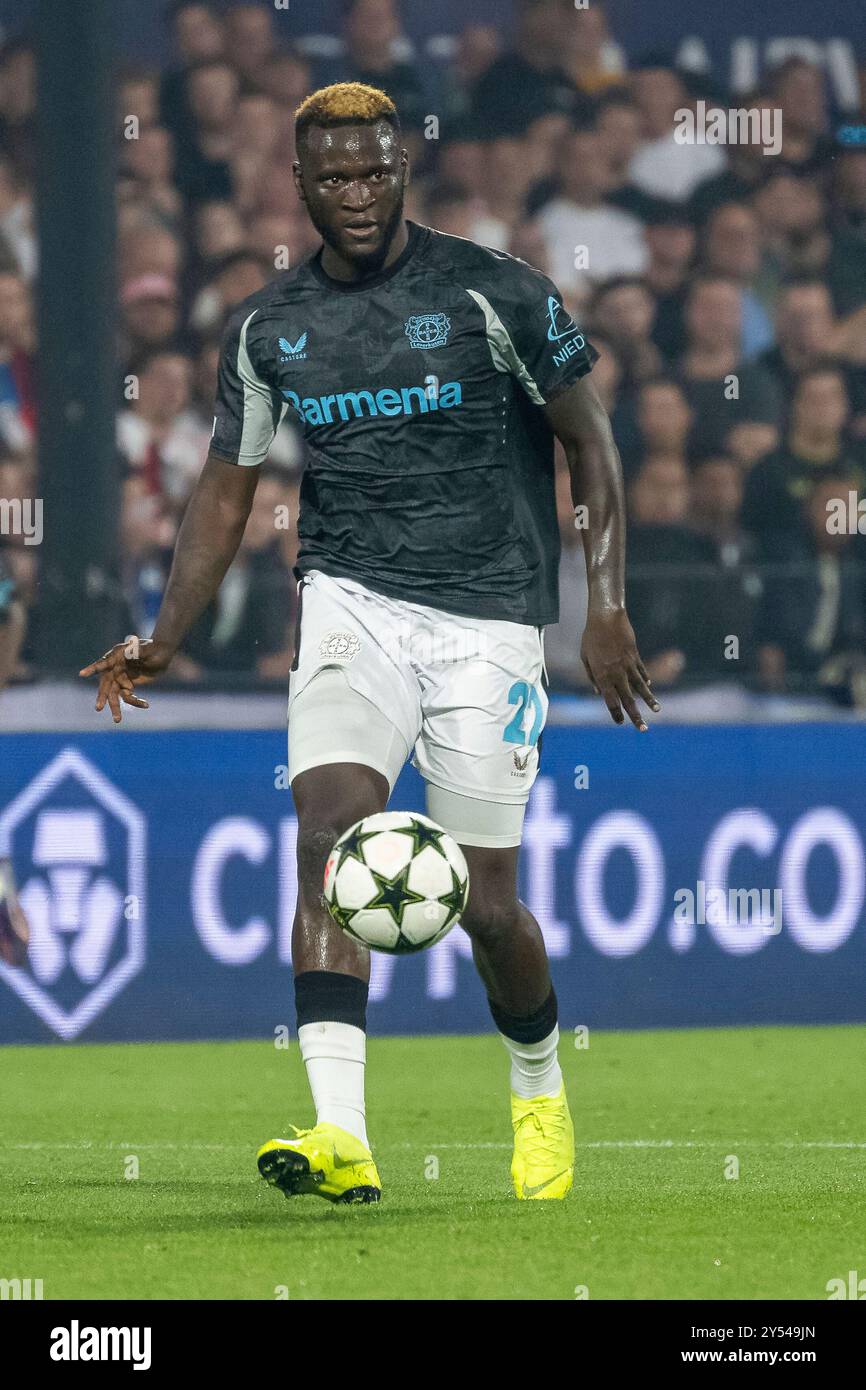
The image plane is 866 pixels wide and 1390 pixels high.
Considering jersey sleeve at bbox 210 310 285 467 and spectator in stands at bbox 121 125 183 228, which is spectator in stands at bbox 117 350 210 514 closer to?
spectator in stands at bbox 121 125 183 228

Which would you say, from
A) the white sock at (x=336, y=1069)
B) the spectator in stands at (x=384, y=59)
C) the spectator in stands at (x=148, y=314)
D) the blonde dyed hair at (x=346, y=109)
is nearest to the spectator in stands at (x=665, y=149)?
the spectator in stands at (x=384, y=59)

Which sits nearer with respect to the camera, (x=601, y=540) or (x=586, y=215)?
(x=601, y=540)

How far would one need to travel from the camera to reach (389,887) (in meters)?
4.58

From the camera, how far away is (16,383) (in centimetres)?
880

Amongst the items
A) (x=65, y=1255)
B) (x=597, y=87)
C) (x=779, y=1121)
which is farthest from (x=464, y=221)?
(x=65, y=1255)

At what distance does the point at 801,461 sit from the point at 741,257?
3.18 ft

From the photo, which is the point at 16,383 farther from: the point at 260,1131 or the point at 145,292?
the point at 260,1131

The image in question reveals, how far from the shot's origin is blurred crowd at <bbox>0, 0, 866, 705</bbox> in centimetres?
864

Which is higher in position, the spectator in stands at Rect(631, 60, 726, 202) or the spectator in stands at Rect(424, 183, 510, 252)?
the spectator in stands at Rect(631, 60, 726, 202)

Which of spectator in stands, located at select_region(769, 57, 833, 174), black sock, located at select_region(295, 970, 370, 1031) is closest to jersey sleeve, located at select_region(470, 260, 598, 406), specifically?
black sock, located at select_region(295, 970, 370, 1031)

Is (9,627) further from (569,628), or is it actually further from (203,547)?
(203,547)

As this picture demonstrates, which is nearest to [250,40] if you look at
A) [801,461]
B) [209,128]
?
[209,128]

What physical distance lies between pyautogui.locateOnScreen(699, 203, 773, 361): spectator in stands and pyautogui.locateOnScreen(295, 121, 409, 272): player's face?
4585 millimetres

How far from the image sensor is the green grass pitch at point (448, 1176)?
3979 millimetres
